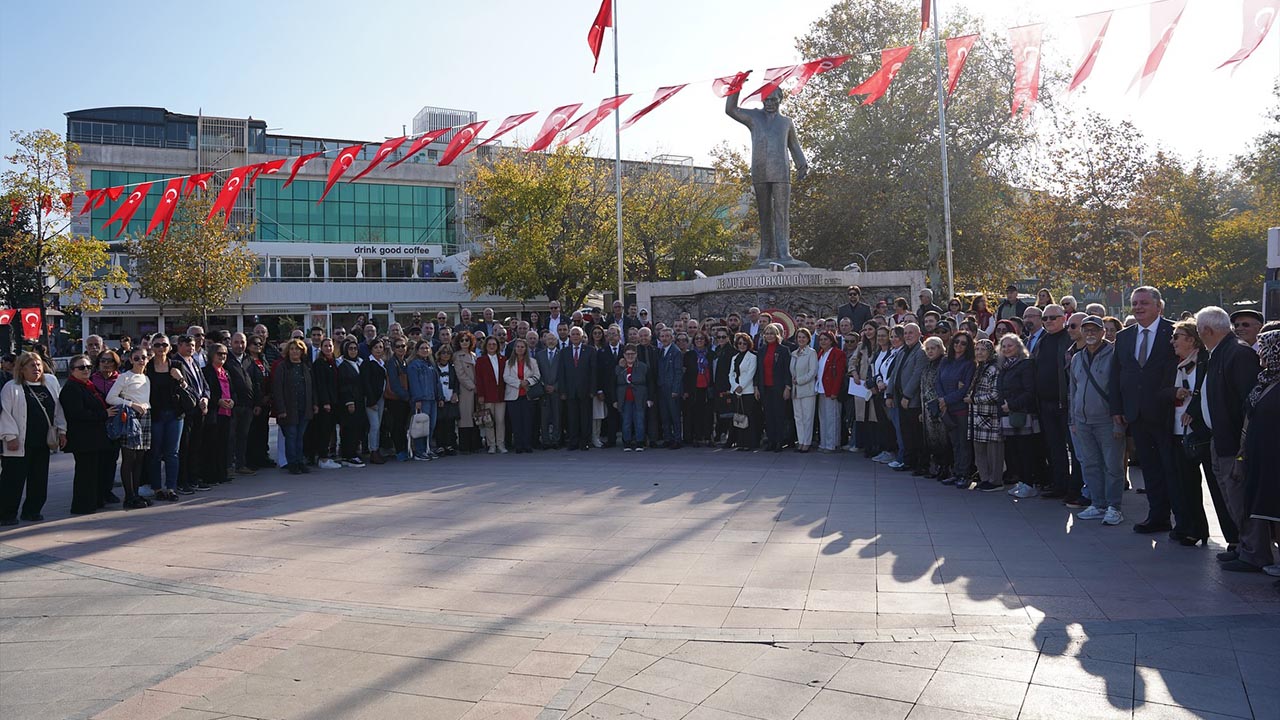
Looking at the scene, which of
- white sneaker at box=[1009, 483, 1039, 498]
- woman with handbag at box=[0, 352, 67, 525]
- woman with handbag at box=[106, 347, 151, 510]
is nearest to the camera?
woman with handbag at box=[0, 352, 67, 525]

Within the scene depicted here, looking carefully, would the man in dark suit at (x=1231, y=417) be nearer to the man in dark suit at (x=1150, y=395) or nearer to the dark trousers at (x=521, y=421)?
the man in dark suit at (x=1150, y=395)

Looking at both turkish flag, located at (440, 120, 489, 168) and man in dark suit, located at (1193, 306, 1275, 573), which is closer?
man in dark suit, located at (1193, 306, 1275, 573)

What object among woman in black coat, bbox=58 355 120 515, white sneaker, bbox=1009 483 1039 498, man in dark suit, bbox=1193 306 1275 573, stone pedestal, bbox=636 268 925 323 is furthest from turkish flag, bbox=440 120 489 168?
man in dark suit, bbox=1193 306 1275 573

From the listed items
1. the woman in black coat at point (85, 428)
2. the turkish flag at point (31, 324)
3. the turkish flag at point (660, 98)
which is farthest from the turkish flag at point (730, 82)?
the turkish flag at point (31, 324)

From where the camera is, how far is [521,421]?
13711mm

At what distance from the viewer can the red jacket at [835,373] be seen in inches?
489

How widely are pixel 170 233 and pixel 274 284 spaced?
9.84 meters

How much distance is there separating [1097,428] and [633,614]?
4882mm

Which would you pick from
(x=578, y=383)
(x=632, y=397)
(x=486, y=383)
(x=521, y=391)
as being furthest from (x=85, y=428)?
(x=632, y=397)

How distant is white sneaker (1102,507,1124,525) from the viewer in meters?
7.60

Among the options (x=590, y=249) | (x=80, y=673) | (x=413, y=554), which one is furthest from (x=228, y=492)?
(x=590, y=249)

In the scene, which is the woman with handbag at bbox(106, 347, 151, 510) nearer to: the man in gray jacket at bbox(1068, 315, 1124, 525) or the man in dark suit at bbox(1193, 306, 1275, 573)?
the man in gray jacket at bbox(1068, 315, 1124, 525)

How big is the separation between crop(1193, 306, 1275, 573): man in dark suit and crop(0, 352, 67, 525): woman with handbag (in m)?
10.3

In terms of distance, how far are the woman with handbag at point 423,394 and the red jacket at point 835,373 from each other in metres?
5.73
